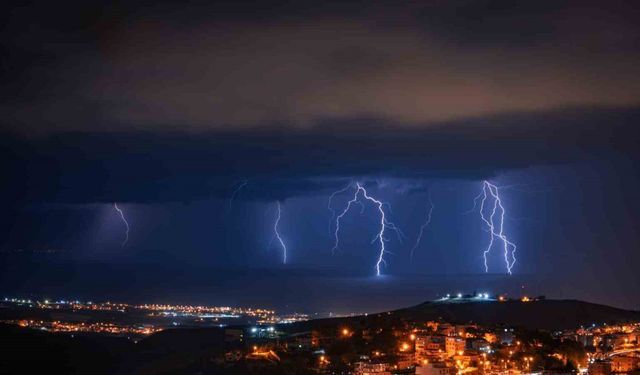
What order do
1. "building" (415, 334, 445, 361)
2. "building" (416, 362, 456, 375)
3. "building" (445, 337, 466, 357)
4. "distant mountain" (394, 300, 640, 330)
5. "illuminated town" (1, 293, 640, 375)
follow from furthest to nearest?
"distant mountain" (394, 300, 640, 330)
"building" (445, 337, 466, 357)
"building" (415, 334, 445, 361)
"illuminated town" (1, 293, 640, 375)
"building" (416, 362, 456, 375)

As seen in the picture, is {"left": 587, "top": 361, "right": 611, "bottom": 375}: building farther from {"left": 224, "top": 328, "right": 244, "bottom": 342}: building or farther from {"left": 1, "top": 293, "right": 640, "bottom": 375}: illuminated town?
{"left": 224, "top": 328, "right": 244, "bottom": 342}: building

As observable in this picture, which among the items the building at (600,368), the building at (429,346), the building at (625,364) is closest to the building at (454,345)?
the building at (429,346)

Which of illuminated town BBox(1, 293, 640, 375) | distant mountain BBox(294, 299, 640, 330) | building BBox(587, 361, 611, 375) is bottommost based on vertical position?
building BBox(587, 361, 611, 375)

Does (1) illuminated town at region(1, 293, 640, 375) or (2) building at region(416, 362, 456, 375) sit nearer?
(2) building at region(416, 362, 456, 375)

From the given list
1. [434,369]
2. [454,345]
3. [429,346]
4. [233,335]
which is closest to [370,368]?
[434,369]

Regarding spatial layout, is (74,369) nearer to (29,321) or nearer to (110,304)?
(29,321)

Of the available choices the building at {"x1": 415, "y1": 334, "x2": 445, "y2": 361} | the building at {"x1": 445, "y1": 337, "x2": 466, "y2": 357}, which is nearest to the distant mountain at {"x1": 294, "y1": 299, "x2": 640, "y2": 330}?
the building at {"x1": 415, "y1": 334, "x2": 445, "y2": 361}

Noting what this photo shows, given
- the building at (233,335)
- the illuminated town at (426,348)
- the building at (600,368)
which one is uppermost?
the building at (233,335)

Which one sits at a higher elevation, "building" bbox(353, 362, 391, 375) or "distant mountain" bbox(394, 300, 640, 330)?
"distant mountain" bbox(394, 300, 640, 330)

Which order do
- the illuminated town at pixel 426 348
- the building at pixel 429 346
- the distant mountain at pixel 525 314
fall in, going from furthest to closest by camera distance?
1. the distant mountain at pixel 525 314
2. the building at pixel 429 346
3. the illuminated town at pixel 426 348

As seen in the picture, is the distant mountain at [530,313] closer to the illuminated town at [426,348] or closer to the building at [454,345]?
the illuminated town at [426,348]

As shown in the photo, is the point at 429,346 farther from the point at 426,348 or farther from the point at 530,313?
the point at 530,313

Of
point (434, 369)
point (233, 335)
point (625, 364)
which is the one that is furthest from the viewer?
point (233, 335)
